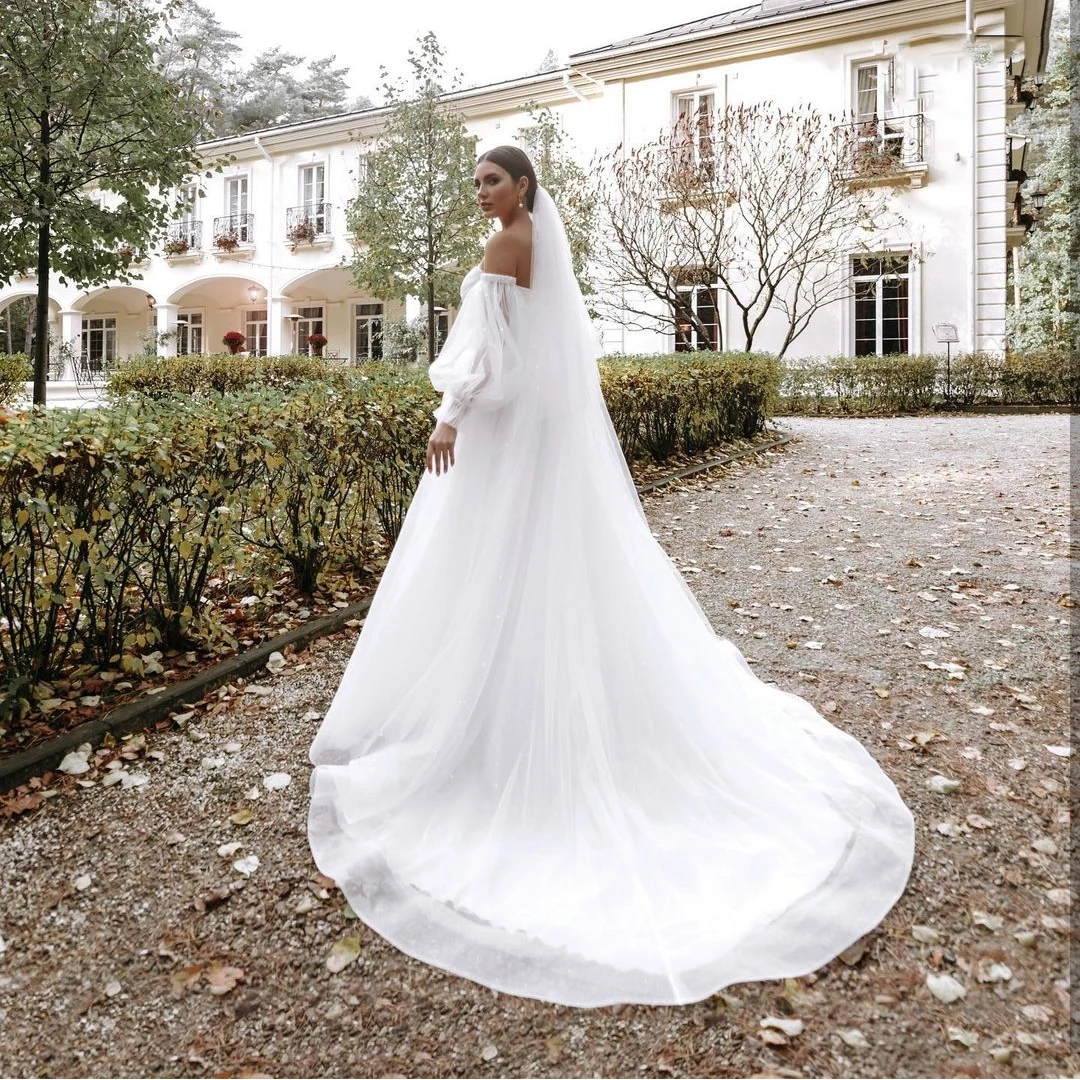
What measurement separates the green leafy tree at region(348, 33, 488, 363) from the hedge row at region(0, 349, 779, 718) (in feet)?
29.7

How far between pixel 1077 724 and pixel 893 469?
21.0 feet

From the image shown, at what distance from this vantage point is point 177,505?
3.76m

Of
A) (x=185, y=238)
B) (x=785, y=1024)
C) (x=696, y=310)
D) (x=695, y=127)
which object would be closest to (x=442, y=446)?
(x=785, y=1024)

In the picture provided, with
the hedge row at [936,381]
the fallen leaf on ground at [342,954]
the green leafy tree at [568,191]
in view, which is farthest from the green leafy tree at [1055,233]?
the fallen leaf on ground at [342,954]

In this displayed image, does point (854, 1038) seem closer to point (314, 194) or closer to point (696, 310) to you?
point (696, 310)

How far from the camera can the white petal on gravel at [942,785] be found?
2.81m

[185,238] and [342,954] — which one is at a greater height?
[185,238]

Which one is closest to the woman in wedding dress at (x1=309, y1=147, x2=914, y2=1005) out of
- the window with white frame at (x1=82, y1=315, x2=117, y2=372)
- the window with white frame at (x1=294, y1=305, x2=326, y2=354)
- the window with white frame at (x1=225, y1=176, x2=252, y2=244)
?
the window with white frame at (x1=294, y1=305, x2=326, y2=354)

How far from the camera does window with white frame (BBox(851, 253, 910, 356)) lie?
Result: 16703 mm

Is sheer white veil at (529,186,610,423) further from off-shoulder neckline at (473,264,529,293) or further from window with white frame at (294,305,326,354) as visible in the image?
window with white frame at (294,305,326,354)

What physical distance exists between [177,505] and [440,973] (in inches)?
98.1

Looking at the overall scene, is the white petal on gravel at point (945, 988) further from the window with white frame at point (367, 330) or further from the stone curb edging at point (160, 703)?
the window with white frame at point (367, 330)

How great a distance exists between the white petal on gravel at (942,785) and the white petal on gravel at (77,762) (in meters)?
2.92

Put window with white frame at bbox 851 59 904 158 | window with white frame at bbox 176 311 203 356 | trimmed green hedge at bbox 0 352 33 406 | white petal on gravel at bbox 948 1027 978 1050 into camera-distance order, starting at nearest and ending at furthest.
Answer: white petal on gravel at bbox 948 1027 978 1050 → trimmed green hedge at bbox 0 352 33 406 → window with white frame at bbox 851 59 904 158 → window with white frame at bbox 176 311 203 356
